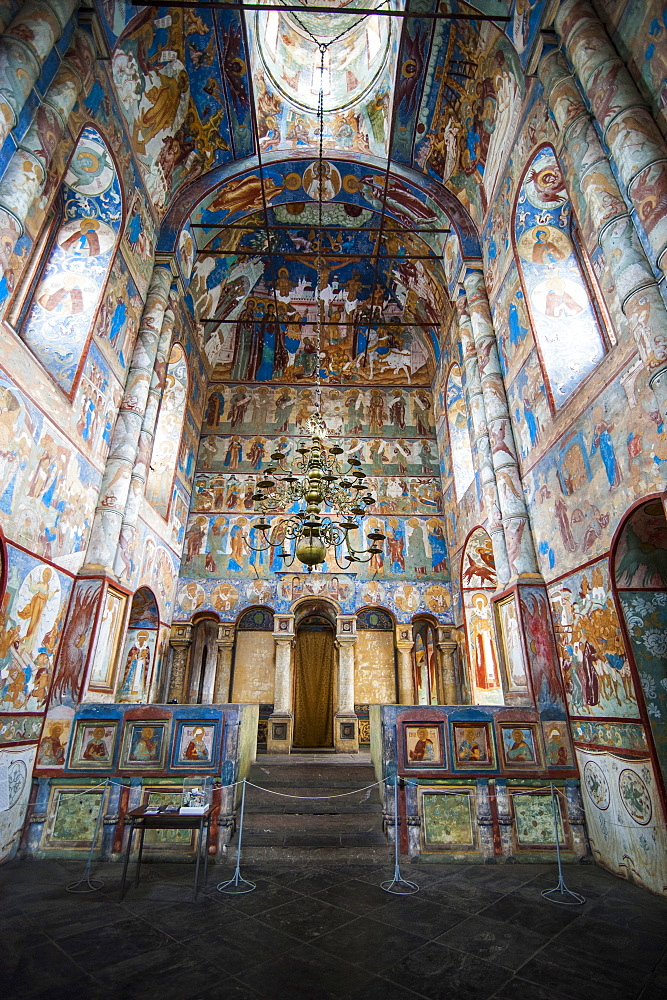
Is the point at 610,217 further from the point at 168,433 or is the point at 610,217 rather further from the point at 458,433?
the point at 168,433

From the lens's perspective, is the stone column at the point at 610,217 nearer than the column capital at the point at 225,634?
Yes

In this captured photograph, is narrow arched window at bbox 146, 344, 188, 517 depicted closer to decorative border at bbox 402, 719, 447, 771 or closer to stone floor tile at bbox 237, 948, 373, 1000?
decorative border at bbox 402, 719, 447, 771

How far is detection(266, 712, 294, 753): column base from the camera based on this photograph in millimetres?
11359

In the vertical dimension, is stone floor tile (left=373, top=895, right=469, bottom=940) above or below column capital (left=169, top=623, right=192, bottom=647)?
below

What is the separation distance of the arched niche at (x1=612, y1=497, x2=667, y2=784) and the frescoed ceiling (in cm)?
726

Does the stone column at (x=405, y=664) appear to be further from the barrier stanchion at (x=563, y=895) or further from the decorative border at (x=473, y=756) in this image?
the barrier stanchion at (x=563, y=895)

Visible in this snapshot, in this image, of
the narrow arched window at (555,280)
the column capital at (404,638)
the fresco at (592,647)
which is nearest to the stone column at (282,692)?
the column capital at (404,638)

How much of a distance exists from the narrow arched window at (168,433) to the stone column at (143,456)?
1288mm

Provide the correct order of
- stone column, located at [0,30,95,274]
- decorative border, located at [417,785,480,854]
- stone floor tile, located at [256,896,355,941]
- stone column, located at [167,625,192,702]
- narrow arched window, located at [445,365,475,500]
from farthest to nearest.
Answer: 1. narrow arched window, located at [445,365,475,500]
2. stone column, located at [167,625,192,702]
3. decorative border, located at [417,785,480,854]
4. stone column, located at [0,30,95,274]
5. stone floor tile, located at [256,896,355,941]

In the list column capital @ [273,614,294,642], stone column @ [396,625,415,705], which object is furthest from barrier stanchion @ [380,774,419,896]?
column capital @ [273,614,294,642]

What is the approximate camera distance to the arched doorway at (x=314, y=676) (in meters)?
13.0

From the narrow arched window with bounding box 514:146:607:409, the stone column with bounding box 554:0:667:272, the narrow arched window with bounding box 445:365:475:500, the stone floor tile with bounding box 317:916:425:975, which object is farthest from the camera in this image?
the narrow arched window with bounding box 445:365:475:500

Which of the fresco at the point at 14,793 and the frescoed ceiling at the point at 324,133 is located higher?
the frescoed ceiling at the point at 324,133

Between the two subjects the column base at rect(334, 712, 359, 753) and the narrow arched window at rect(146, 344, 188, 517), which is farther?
the narrow arched window at rect(146, 344, 188, 517)
